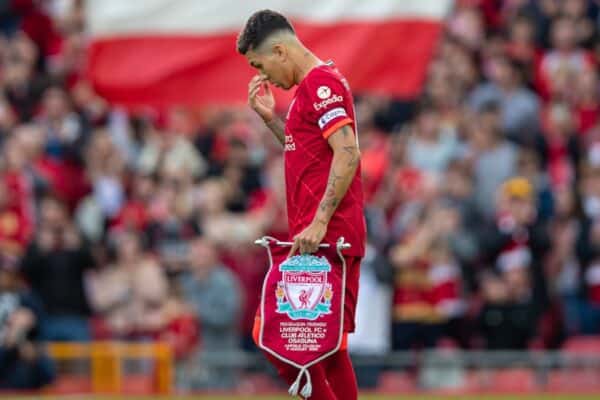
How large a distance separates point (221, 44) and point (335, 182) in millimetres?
7239

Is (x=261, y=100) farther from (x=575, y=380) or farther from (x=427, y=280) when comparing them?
(x=575, y=380)

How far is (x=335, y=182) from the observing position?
9.02 meters

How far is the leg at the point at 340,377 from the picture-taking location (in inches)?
366

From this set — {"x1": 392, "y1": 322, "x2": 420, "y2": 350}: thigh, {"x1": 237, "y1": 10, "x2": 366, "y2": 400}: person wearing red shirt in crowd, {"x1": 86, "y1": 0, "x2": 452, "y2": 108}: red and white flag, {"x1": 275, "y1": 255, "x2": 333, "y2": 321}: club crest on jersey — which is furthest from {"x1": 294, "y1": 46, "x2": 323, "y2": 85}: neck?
{"x1": 392, "y1": 322, "x2": 420, "y2": 350}: thigh

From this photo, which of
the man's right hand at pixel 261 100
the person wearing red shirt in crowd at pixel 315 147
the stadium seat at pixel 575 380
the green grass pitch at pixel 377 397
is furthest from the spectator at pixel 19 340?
the person wearing red shirt in crowd at pixel 315 147

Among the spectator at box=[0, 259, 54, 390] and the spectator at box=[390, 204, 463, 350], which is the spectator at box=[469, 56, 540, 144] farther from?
the spectator at box=[0, 259, 54, 390]

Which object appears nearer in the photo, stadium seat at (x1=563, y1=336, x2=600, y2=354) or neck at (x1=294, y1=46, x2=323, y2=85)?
neck at (x1=294, y1=46, x2=323, y2=85)

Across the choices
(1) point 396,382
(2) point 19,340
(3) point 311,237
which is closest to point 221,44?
(2) point 19,340

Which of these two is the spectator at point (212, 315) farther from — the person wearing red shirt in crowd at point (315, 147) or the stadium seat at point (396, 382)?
the person wearing red shirt in crowd at point (315, 147)

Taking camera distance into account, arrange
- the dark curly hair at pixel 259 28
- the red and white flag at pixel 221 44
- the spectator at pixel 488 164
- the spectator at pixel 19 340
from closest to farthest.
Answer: the dark curly hair at pixel 259 28
the red and white flag at pixel 221 44
the spectator at pixel 19 340
the spectator at pixel 488 164

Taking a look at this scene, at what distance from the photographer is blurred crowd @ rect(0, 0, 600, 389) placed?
17.8 metres

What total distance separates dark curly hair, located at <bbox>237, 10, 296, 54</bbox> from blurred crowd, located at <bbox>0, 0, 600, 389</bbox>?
27.4 feet

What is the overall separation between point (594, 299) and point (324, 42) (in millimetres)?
4183

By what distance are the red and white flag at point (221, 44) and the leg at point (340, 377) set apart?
6.59 metres
